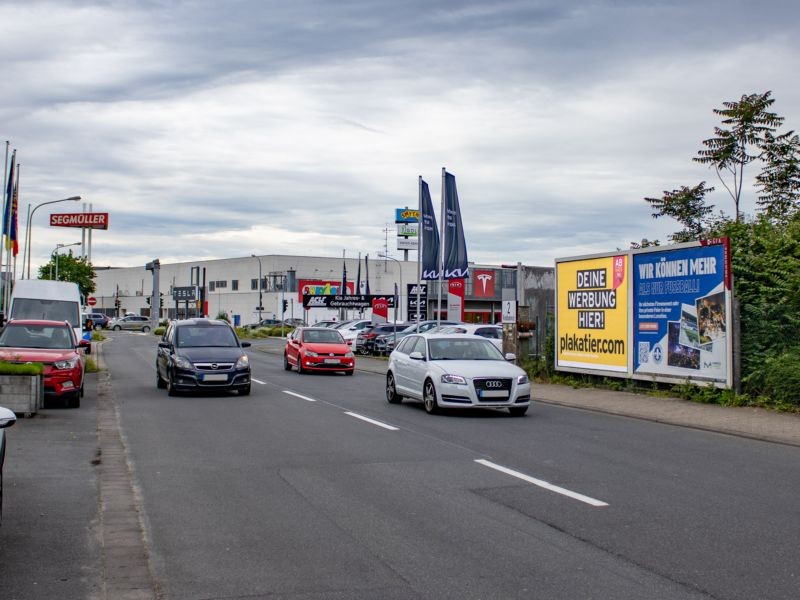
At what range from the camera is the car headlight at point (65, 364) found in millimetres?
16828

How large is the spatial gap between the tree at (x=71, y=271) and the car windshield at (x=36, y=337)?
220 feet

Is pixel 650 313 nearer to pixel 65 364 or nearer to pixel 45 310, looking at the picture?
pixel 65 364

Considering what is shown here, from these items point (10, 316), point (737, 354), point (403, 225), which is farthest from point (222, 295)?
point (737, 354)

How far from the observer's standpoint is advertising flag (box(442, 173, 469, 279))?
106 feet

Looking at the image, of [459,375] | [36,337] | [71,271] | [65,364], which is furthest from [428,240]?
[71,271]

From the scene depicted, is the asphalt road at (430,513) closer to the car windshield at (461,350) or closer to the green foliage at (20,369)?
the green foliage at (20,369)

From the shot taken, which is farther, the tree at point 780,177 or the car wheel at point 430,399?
the tree at point 780,177

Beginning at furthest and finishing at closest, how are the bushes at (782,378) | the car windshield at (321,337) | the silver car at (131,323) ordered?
the silver car at (131,323) < the car windshield at (321,337) < the bushes at (782,378)

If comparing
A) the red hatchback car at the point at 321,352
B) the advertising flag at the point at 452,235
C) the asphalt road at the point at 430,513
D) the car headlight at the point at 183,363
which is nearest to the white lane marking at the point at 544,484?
the asphalt road at the point at 430,513

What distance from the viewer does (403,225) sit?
91500 millimetres

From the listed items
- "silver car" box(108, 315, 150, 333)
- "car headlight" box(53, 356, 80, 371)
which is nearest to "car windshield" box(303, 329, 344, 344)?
"car headlight" box(53, 356, 80, 371)

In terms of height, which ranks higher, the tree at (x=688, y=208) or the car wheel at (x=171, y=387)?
the tree at (x=688, y=208)

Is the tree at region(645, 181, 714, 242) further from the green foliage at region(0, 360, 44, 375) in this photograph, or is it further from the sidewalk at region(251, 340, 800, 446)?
the green foliage at region(0, 360, 44, 375)

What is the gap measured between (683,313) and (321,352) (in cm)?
1339
